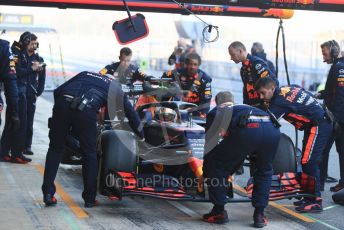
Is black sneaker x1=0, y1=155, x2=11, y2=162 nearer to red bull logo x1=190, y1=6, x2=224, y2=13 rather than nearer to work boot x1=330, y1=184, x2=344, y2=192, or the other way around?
red bull logo x1=190, y1=6, x2=224, y2=13

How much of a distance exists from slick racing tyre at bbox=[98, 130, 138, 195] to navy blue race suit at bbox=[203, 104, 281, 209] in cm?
87

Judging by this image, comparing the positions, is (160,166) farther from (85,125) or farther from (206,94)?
(206,94)

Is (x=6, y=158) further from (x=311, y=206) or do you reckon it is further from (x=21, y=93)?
(x=311, y=206)

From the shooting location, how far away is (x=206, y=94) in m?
9.98

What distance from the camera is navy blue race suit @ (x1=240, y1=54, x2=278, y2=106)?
8.80 metres

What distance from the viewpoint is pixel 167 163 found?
7.36 m

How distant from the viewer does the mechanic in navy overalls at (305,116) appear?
7203mm

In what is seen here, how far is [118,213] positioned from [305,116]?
225 centimetres

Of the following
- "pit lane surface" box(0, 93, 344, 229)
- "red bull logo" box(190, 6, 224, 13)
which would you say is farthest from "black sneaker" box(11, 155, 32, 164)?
"red bull logo" box(190, 6, 224, 13)

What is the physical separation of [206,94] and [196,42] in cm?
1809

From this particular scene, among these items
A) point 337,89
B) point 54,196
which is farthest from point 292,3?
point 54,196

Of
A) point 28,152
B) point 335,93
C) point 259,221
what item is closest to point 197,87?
point 335,93

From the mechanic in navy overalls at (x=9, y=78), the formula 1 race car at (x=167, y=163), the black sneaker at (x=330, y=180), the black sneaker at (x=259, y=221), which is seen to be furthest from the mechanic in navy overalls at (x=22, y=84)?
the black sneaker at (x=259, y=221)

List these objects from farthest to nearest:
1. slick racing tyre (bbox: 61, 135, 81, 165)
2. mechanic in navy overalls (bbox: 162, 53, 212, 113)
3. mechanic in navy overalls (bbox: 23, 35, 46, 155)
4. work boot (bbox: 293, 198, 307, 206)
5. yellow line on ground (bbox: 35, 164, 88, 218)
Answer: mechanic in navy overalls (bbox: 23, 35, 46, 155) → mechanic in navy overalls (bbox: 162, 53, 212, 113) → slick racing tyre (bbox: 61, 135, 81, 165) → work boot (bbox: 293, 198, 307, 206) → yellow line on ground (bbox: 35, 164, 88, 218)
